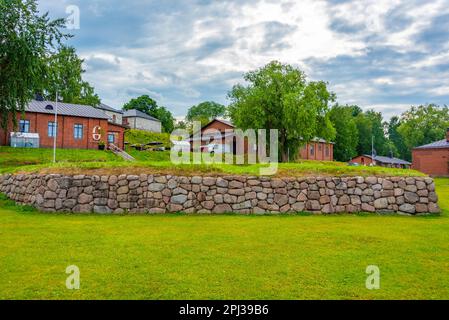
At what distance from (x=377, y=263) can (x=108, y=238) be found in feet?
19.8

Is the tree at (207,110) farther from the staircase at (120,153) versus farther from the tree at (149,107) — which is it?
the staircase at (120,153)

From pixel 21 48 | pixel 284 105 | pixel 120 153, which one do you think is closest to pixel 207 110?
pixel 120 153

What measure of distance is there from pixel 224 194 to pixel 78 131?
30706 mm

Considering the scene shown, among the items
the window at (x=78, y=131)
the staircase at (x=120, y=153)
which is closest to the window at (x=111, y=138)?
the staircase at (x=120, y=153)

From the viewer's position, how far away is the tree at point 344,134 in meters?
68.9

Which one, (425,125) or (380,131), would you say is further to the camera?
(380,131)

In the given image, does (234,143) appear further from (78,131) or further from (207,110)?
(207,110)

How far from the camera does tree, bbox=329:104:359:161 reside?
68938mm

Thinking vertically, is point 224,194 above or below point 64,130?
below

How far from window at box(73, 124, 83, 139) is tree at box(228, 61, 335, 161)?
1864cm

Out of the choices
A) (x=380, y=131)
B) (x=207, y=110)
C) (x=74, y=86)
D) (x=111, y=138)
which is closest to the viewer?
(x=111, y=138)

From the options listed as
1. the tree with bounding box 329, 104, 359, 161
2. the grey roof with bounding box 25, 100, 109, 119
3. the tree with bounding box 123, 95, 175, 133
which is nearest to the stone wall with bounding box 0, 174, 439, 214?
the grey roof with bounding box 25, 100, 109, 119

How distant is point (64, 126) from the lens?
3838cm

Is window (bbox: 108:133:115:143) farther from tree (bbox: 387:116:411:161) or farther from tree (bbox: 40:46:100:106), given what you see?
tree (bbox: 387:116:411:161)
